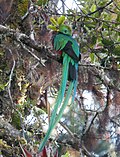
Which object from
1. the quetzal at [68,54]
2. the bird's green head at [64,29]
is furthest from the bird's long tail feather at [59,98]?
the bird's green head at [64,29]

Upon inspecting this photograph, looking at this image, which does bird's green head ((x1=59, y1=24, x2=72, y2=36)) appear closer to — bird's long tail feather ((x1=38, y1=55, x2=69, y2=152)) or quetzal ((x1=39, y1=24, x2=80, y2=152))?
quetzal ((x1=39, y1=24, x2=80, y2=152))

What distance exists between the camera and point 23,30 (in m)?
2.21

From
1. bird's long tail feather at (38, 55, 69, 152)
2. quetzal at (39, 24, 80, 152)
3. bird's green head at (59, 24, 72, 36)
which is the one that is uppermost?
bird's green head at (59, 24, 72, 36)

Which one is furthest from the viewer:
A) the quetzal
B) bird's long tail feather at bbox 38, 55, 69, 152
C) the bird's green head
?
the bird's green head

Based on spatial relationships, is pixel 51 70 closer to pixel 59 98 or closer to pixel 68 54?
pixel 68 54

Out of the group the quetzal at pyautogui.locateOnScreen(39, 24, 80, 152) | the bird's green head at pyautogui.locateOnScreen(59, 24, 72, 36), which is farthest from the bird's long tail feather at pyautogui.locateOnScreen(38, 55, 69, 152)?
the bird's green head at pyautogui.locateOnScreen(59, 24, 72, 36)

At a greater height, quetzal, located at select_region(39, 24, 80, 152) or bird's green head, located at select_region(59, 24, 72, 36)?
bird's green head, located at select_region(59, 24, 72, 36)

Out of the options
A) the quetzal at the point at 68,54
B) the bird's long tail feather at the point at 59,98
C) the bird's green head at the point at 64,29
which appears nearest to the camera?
the bird's long tail feather at the point at 59,98

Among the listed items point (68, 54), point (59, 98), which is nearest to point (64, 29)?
point (68, 54)

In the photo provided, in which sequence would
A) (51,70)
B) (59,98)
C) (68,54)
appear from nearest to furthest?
(59,98) < (68,54) < (51,70)

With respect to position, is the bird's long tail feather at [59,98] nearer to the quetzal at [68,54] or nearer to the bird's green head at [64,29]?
the quetzal at [68,54]

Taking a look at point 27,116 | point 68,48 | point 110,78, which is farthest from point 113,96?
point 27,116

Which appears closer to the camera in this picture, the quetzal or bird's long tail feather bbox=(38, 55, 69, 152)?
bird's long tail feather bbox=(38, 55, 69, 152)

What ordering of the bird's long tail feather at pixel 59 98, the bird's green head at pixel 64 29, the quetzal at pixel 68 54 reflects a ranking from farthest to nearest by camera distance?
1. the bird's green head at pixel 64 29
2. the quetzal at pixel 68 54
3. the bird's long tail feather at pixel 59 98
